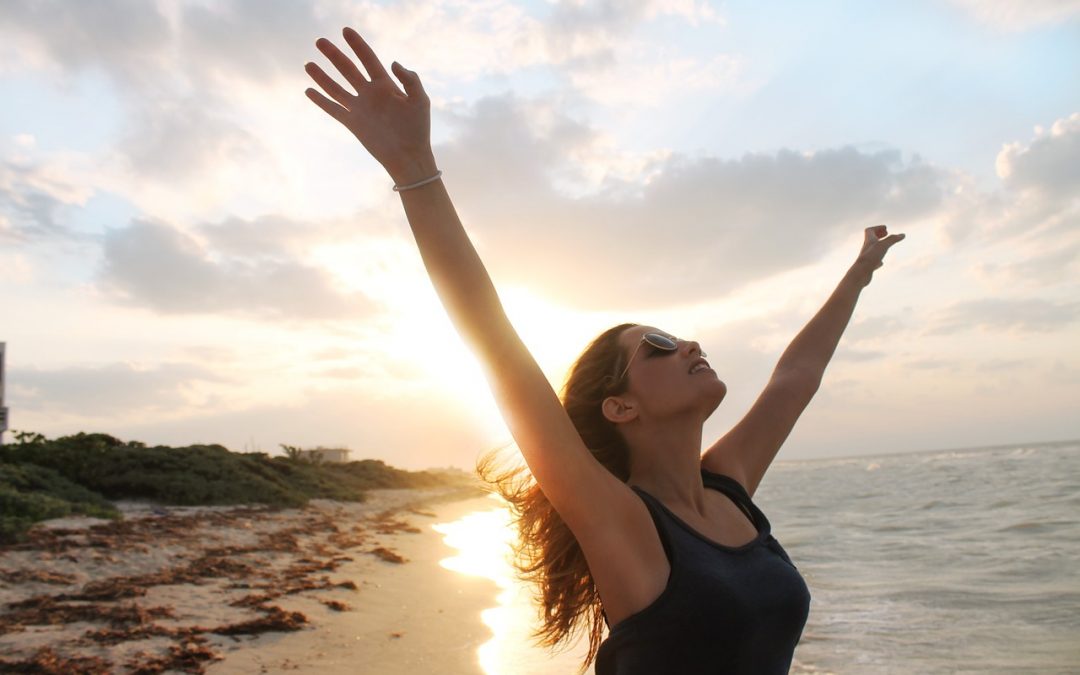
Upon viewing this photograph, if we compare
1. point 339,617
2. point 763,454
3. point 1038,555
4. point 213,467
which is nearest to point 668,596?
point 763,454

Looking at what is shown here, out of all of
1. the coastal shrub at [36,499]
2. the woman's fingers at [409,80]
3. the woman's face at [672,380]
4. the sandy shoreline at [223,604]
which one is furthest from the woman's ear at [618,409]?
the coastal shrub at [36,499]

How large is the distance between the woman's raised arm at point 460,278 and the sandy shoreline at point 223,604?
4.08 metres

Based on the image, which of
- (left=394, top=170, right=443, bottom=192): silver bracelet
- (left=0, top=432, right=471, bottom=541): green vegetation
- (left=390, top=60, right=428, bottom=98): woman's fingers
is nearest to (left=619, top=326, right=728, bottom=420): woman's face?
(left=394, top=170, right=443, bottom=192): silver bracelet

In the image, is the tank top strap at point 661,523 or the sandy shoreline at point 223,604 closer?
the tank top strap at point 661,523

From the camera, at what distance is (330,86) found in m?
2.24

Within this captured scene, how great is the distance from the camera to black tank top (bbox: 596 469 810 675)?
7.07 ft

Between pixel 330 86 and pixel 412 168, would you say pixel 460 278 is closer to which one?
pixel 412 168

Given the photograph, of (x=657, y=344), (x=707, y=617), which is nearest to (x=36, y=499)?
(x=657, y=344)

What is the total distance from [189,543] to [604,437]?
10298 mm

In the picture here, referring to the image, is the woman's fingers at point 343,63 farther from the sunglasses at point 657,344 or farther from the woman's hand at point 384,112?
the sunglasses at point 657,344

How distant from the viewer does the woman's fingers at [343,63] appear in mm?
2131

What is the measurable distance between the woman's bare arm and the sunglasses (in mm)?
597

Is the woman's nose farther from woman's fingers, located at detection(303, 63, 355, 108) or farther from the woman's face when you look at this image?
woman's fingers, located at detection(303, 63, 355, 108)

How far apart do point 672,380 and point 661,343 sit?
0.49 ft
